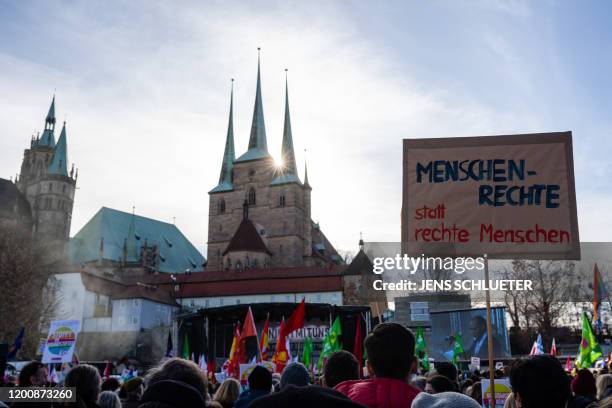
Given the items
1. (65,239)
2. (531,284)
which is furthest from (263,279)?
(65,239)

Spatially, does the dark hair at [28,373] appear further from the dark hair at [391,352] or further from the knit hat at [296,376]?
the dark hair at [391,352]

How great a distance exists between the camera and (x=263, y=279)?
64688 mm

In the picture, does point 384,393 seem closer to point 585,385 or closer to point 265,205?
point 585,385

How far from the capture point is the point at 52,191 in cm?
8300

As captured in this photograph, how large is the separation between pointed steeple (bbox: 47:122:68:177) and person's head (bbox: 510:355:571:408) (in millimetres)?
88644

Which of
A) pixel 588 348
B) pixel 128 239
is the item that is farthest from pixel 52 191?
pixel 588 348

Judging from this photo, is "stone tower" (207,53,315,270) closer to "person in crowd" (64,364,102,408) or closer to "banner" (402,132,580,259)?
"banner" (402,132,580,259)

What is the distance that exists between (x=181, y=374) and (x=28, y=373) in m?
3.14

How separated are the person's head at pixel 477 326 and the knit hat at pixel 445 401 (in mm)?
35981

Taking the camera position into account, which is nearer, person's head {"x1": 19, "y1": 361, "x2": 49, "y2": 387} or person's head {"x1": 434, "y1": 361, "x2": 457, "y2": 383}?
person's head {"x1": 19, "y1": 361, "x2": 49, "y2": 387}

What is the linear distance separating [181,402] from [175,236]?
9448 centimetres

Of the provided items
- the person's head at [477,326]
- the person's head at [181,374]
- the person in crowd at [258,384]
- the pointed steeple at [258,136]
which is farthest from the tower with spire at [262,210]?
the person's head at [181,374]

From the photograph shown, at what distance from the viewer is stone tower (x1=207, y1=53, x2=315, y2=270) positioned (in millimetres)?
74500

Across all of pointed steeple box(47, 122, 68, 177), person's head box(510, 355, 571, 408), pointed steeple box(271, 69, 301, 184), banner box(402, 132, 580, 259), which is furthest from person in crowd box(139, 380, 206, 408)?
pointed steeple box(47, 122, 68, 177)
